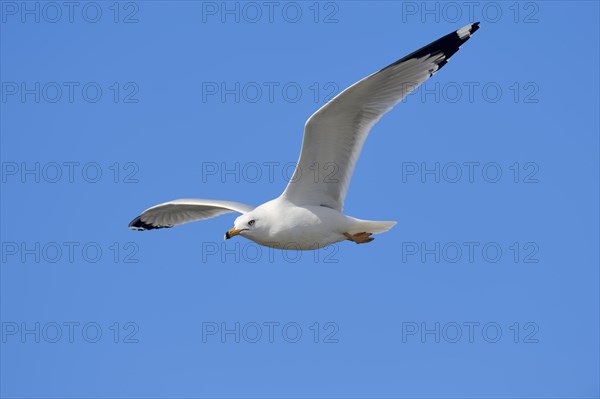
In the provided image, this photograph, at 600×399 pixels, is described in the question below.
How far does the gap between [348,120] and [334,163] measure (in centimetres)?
48

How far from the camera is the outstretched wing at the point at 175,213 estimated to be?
36.6 feet

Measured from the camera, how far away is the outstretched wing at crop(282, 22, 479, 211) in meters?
8.85

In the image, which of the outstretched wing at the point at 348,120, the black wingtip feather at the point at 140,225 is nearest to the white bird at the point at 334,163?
the outstretched wing at the point at 348,120

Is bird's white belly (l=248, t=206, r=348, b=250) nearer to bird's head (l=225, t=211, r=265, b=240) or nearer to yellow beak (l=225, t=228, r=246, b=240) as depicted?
bird's head (l=225, t=211, r=265, b=240)

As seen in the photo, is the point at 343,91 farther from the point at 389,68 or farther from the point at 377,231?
the point at 377,231

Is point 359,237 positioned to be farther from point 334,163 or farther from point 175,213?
point 175,213

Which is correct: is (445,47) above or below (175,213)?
above

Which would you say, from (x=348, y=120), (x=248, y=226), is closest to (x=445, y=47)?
(x=348, y=120)

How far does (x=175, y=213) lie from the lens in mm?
11727

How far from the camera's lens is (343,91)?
28.5 feet

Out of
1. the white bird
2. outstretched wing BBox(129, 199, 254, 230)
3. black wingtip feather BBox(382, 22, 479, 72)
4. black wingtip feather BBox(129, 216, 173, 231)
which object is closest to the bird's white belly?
the white bird

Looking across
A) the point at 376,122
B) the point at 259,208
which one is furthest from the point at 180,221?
the point at 376,122

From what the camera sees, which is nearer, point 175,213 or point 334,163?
point 334,163

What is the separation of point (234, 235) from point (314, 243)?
2.63 ft
